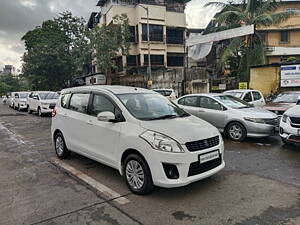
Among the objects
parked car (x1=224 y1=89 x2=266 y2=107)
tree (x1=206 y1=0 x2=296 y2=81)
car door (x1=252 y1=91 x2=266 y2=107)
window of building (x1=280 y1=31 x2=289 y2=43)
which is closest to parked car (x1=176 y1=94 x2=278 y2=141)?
parked car (x1=224 y1=89 x2=266 y2=107)

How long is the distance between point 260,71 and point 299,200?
14070 mm

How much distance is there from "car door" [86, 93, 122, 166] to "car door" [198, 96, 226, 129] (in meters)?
4.32

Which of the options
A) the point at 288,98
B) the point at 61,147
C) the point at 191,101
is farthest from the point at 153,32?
the point at 61,147

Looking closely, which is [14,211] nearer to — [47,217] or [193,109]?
[47,217]

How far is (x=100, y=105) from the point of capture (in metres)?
4.89

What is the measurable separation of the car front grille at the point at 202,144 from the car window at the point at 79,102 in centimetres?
250

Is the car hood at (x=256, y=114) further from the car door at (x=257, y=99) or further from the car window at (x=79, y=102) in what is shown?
the car window at (x=79, y=102)

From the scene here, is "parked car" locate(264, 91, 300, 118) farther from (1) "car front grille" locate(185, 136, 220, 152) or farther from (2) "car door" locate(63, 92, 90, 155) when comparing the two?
(2) "car door" locate(63, 92, 90, 155)

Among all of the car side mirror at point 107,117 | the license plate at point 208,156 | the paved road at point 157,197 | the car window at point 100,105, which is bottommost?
the paved road at point 157,197

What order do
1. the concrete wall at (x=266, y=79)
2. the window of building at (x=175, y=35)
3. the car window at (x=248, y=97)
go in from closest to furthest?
the car window at (x=248, y=97) → the concrete wall at (x=266, y=79) → the window of building at (x=175, y=35)

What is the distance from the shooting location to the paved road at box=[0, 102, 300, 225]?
10.8 ft

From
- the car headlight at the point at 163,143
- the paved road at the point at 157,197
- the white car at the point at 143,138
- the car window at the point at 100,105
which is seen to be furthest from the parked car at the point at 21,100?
the car headlight at the point at 163,143

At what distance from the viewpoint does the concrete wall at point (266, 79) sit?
15.6 metres

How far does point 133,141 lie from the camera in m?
3.94
